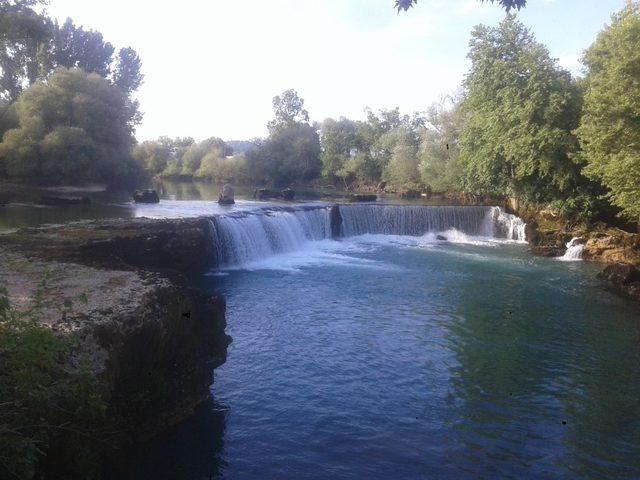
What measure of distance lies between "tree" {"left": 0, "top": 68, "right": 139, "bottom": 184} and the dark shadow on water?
2561 centimetres

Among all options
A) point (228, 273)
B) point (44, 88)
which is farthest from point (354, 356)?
point (44, 88)

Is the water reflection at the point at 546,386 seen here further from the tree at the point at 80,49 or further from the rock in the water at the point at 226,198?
the tree at the point at 80,49

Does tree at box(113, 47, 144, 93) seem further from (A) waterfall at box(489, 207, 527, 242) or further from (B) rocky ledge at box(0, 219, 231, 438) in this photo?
(B) rocky ledge at box(0, 219, 231, 438)

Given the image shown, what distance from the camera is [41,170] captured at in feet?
94.4

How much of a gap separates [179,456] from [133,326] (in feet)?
5.46

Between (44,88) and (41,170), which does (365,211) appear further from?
(44,88)

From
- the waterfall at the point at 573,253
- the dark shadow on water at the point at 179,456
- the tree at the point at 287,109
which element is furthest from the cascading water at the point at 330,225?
the tree at the point at 287,109

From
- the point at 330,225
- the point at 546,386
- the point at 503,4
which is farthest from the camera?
the point at 330,225

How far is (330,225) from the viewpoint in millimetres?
24469

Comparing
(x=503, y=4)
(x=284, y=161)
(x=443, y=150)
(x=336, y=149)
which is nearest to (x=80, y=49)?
(x=284, y=161)

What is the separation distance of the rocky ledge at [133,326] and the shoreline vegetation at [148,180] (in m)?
0.03

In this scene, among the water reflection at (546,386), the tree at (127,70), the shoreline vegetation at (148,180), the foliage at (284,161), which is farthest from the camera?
the foliage at (284,161)

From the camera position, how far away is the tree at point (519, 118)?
2325 cm

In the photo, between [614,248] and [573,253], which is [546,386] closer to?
[573,253]
